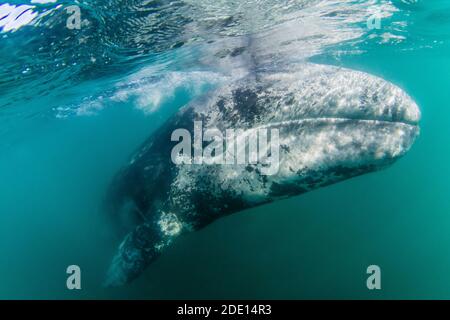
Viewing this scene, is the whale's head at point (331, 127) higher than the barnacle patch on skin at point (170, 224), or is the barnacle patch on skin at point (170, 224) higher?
the whale's head at point (331, 127)

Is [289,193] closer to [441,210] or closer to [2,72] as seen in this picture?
[2,72]

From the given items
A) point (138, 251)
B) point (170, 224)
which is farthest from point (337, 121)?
point (138, 251)

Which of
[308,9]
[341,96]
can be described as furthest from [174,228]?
→ [308,9]

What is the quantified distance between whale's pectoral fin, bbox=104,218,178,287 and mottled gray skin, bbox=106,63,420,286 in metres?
0.02

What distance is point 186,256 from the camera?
38.8ft

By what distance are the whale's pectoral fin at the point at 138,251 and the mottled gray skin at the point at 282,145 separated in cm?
2

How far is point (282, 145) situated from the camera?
5395 mm

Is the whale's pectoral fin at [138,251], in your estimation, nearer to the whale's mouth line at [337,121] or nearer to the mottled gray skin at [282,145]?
the mottled gray skin at [282,145]

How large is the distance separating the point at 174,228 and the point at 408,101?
493cm

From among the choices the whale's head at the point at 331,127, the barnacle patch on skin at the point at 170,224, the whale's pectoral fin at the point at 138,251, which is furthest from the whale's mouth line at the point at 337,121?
the whale's pectoral fin at the point at 138,251

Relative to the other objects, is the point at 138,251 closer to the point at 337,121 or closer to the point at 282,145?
the point at 282,145

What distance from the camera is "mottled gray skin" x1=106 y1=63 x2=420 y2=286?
518 centimetres

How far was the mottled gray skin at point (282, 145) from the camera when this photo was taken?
17.0 feet
